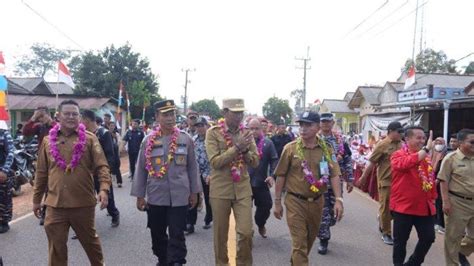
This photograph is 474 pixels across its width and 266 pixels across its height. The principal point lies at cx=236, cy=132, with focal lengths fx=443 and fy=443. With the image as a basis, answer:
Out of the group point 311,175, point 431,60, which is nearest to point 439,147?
point 311,175

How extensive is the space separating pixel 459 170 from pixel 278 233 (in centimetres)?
308

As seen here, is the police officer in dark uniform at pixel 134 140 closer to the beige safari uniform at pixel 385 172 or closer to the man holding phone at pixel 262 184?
the man holding phone at pixel 262 184

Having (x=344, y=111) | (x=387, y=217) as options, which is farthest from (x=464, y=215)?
(x=344, y=111)

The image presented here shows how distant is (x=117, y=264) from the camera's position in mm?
5469

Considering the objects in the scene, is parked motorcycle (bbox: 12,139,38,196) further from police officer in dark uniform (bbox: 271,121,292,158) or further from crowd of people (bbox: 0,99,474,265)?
police officer in dark uniform (bbox: 271,121,292,158)

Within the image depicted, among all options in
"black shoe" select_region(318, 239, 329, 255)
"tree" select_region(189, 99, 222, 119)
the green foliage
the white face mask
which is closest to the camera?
"black shoe" select_region(318, 239, 329, 255)

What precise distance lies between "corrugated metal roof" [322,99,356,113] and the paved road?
38088mm

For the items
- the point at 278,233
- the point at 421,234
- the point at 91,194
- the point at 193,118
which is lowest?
the point at 278,233

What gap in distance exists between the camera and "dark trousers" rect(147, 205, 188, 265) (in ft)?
15.3

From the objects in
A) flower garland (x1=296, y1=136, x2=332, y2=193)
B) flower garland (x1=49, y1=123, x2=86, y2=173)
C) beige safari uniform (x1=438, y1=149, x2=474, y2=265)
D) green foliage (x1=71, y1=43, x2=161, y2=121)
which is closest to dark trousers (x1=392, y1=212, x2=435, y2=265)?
beige safari uniform (x1=438, y1=149, x2=474, y2=265)

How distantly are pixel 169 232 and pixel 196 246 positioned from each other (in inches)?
69.4

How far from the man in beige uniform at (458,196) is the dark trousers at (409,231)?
259 millimetres

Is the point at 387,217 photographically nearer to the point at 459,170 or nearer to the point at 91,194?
the point at 459,170

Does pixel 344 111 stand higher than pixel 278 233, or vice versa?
pixel 344 111
